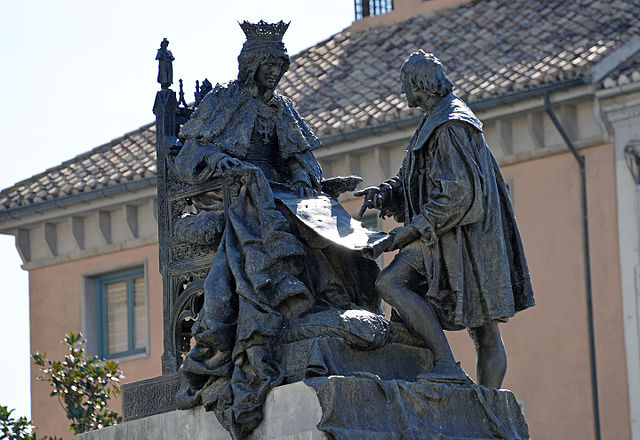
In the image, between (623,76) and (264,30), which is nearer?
(264,30)

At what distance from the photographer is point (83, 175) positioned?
26.8 metres

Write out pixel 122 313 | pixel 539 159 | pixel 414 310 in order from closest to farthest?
pixel 414 310
pixel 539 159
pixel 122 313

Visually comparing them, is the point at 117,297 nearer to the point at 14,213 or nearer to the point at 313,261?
the point at 14,213

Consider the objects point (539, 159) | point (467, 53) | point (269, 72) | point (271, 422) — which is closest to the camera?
point (271, 422)

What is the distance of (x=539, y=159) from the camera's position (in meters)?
23.7

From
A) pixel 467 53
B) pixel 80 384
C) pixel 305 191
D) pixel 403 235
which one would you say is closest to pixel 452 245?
pixel 403 235

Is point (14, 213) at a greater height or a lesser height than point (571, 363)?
greater

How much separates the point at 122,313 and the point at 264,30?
1614 cm

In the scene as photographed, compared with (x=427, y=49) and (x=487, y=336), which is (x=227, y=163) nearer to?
(x=487, y=336)

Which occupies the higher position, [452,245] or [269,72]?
[269,72]

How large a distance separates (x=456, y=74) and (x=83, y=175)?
592cm

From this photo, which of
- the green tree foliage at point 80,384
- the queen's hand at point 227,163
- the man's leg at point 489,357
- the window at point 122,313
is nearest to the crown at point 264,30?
the queen's hand at point 227,163

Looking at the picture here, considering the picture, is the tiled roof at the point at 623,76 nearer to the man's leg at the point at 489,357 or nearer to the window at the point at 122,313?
the window at the point at 122,313

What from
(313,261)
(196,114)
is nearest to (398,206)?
(313,261)
